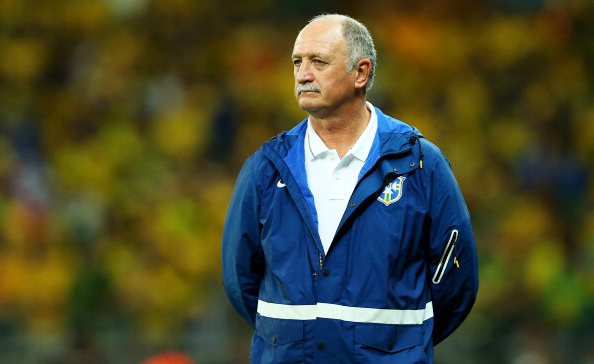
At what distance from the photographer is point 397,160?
2.85 meters

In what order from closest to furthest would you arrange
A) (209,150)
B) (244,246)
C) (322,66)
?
(322,66), (244,246), (209,150)

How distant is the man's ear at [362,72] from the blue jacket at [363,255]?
5.5 inches

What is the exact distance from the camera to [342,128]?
2932 mm

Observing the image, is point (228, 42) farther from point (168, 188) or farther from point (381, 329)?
point (381, 329)

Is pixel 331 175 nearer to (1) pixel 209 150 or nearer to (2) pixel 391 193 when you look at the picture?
(2) pixel 391 193

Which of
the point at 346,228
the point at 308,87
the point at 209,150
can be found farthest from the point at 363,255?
the point at 209,150

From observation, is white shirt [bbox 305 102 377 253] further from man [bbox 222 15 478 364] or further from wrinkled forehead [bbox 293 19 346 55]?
wrinkled forehead [bbox 293 19 346 55]

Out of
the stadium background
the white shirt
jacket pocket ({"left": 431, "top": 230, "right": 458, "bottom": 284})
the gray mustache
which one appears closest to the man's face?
the gray mustache

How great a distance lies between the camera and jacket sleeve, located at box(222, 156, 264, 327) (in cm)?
296

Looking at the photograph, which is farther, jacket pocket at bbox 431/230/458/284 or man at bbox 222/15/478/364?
jacket pocket at bbox 431/230/458/284

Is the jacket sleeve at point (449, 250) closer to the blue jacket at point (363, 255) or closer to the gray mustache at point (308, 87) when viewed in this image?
the blue jacket at point (363, 255)

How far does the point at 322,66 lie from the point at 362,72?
0.44ft

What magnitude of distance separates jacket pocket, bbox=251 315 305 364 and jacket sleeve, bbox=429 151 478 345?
0.43 m

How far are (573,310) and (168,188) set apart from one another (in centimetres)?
283
